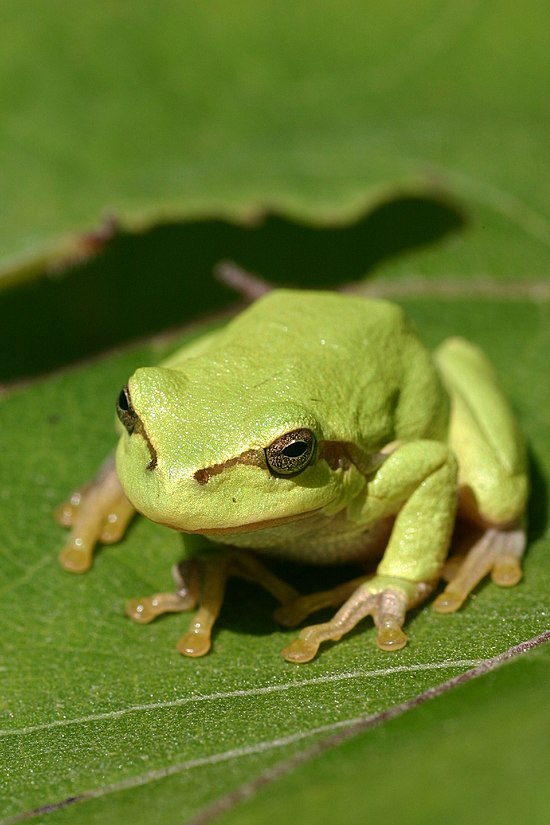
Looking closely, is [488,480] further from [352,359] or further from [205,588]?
[205,588]

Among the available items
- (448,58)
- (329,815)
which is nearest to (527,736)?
(329,815)

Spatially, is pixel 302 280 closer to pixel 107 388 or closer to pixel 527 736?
pixel 107 388

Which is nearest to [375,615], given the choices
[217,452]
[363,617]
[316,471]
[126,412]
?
[363,617]

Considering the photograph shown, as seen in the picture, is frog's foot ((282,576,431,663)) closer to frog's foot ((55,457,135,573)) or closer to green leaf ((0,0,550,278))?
frog's foot ((55,457,135,573))

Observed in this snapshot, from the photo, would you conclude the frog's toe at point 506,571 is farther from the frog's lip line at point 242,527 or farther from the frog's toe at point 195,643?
the frog's toe at point 195,643

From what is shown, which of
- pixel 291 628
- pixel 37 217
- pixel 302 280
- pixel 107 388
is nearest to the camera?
pixel 291 628

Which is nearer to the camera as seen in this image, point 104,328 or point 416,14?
point 104,328
